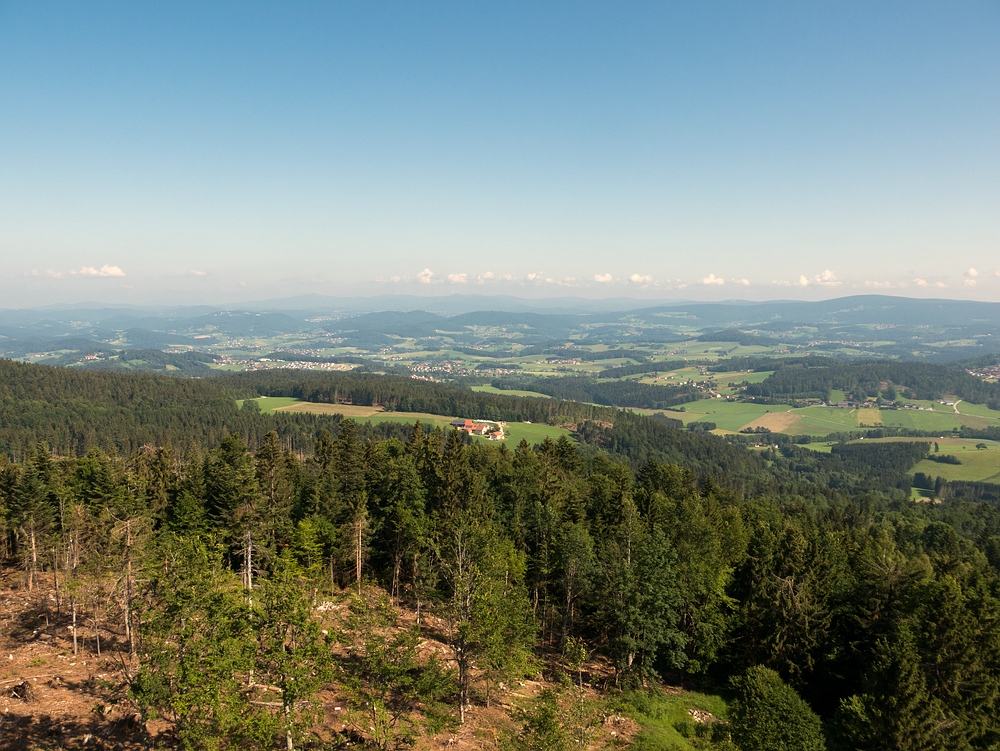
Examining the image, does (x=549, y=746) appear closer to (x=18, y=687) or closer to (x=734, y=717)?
(x=734, y=717)

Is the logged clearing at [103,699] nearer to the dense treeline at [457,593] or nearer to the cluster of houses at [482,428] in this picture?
the dense treeline at [457,593]

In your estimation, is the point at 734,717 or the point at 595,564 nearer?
the point at 734,717

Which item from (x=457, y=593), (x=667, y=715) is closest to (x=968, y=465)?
(x=667, y=715)

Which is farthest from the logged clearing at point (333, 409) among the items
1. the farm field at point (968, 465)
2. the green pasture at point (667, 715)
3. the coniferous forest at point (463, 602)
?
the farm field at point (968, 465)

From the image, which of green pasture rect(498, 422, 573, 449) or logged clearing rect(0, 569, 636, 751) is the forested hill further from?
logged clearing rect(0, 569, 636, 751)

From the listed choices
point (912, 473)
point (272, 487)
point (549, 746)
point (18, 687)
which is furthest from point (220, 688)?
point (912, 473)

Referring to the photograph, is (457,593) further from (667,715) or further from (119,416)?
(119,416)
